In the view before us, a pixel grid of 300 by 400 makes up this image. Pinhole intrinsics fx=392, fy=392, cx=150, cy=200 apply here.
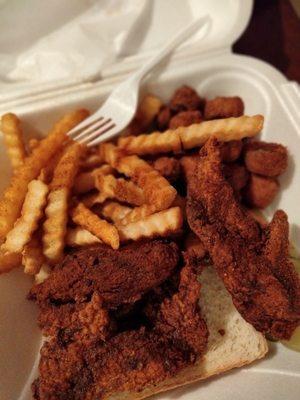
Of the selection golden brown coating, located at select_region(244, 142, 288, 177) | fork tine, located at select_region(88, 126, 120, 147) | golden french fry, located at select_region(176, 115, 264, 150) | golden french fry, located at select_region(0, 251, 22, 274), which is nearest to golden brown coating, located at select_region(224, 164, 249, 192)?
golden brown coating, located at select_region(244, 142, 288, 177)

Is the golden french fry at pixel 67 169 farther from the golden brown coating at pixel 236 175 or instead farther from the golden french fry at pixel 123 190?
the golden brown coating at pixel 236 175

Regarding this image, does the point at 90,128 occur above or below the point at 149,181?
above

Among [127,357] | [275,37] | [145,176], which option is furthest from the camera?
[275,37]

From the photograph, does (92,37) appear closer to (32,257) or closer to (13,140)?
(13,140)

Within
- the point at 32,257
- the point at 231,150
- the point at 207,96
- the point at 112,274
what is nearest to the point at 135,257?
the point at 112,274

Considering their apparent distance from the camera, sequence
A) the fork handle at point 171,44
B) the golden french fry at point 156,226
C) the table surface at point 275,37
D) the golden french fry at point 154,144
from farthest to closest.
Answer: the table surface at point 275,37 < the fork handle at point 171,44 < the golden french fry at point 154,144 < the golden french fry at point 156,226

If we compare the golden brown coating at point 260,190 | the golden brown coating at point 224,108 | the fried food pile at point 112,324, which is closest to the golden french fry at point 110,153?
the fried food pile at point 112,324

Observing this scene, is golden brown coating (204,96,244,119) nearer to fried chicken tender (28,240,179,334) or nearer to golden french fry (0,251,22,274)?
fried chicken tender (28,240,179,334)
